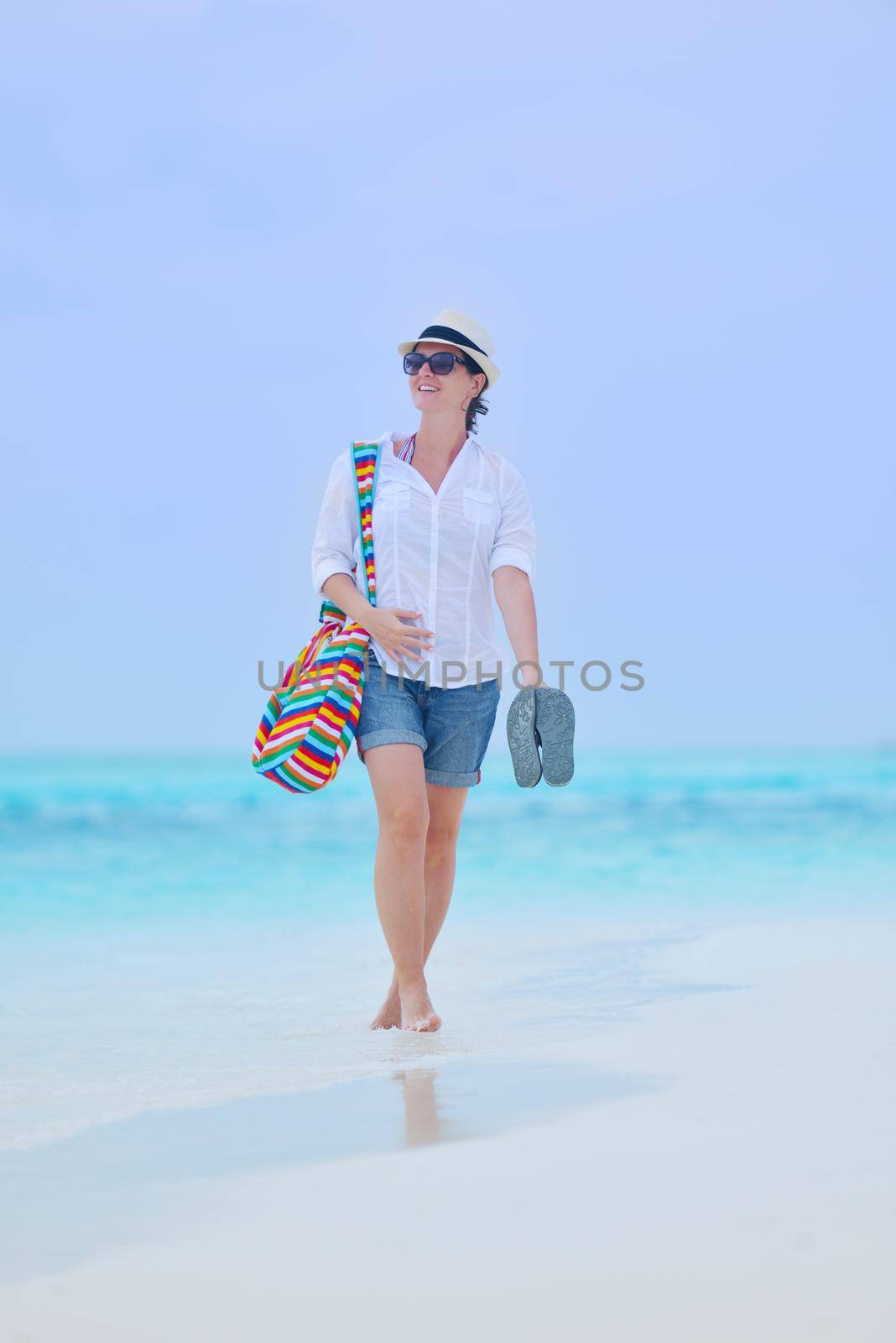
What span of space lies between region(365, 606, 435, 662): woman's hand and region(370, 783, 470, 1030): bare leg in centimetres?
40

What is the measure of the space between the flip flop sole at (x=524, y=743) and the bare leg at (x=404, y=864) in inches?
9.9

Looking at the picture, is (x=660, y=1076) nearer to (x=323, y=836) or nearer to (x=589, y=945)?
(x=589, y=945)

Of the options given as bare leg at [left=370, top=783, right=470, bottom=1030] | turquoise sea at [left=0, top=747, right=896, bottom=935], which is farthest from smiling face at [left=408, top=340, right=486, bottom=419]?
turquoise sea at [left=0, top=747, right=896, bottom=935]

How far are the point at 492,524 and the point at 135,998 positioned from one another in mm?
1921

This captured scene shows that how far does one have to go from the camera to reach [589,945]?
17.3 ft

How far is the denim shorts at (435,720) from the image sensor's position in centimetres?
328

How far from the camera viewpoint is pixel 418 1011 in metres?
3.20

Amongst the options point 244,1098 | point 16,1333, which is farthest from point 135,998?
point 16,1333

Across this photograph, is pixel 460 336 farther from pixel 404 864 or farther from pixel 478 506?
pixel 404 864

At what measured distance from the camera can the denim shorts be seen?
328 cm

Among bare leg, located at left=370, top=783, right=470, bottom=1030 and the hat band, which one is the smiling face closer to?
the hat band

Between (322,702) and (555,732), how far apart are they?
571 millimetres

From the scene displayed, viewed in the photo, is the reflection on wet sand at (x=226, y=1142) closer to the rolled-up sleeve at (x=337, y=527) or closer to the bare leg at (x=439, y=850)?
the bare leg at (x=439, y=850)

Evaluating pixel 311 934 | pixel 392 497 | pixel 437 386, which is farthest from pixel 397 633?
pixel 311 934
